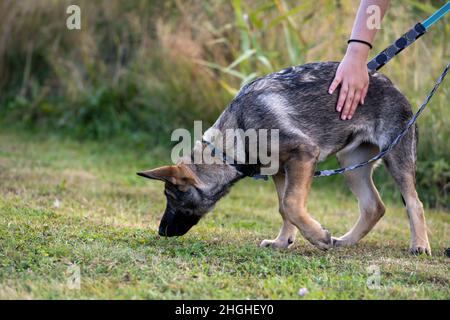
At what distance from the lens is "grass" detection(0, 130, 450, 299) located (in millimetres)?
3789

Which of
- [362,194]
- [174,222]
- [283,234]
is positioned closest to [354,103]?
[362,194]

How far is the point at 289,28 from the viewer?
8562 millimetres

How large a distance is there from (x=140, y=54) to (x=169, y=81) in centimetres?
116

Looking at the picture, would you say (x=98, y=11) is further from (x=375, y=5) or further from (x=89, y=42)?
(x=375, y=5)

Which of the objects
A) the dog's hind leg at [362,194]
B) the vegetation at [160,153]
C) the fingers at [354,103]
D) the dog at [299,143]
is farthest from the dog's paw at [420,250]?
the fingers at [354,103]

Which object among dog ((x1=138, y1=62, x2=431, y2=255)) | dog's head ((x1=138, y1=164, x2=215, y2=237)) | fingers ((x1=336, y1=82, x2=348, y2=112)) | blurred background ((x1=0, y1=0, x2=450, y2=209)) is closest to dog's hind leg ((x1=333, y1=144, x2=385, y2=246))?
dog ((x1=138, y1=62, x2=431, y2=255))

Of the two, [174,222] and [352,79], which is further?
[174,222]

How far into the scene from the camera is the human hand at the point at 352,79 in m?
4.87

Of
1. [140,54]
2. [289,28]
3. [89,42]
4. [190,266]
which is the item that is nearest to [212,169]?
[190,266]

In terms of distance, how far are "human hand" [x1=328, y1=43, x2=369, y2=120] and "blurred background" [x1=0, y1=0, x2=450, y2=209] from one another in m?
2.77

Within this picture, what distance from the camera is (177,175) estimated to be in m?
4.89

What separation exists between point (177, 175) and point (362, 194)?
162cm

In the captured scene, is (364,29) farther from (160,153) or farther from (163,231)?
(160,153)

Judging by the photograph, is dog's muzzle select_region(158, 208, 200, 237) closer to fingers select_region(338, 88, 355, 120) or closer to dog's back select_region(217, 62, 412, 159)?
dog's back select_region(217, 62, 412, 159)
